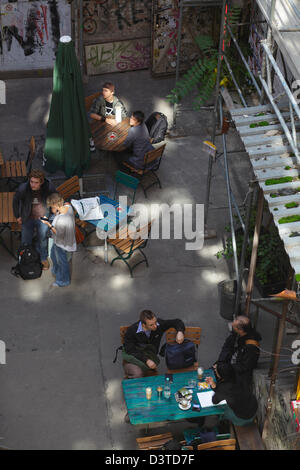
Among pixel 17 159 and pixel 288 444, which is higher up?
pixel 17 159

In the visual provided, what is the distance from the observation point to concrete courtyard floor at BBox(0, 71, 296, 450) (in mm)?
9539

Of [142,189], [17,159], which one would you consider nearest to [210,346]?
[142,189]

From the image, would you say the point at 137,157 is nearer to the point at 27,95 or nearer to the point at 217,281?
the point at 217,281

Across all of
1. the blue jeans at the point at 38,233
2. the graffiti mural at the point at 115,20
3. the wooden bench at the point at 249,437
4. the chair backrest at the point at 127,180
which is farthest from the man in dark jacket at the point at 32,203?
the graffiti mural at the point at 115,20

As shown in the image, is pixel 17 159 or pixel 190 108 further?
pixel 190 108

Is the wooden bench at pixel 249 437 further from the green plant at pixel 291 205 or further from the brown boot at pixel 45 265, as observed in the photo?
the brown boot at pixel 45 265

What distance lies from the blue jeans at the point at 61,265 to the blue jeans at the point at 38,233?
417mm

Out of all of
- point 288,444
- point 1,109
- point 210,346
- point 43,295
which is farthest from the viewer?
point 1,109

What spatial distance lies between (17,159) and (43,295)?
3.67 metres

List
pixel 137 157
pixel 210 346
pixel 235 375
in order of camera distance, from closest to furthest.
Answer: pixel 235 375, pixel 210 346, pixel 137 157

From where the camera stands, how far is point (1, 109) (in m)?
15.3

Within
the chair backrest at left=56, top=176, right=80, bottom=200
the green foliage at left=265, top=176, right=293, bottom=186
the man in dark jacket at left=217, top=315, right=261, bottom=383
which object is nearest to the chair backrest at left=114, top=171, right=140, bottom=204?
the chair backrest at left=56, top=176, right=80, bottom=200

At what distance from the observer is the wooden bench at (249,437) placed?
8766 mm

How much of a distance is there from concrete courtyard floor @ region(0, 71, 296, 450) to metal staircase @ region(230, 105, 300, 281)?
3.21m
